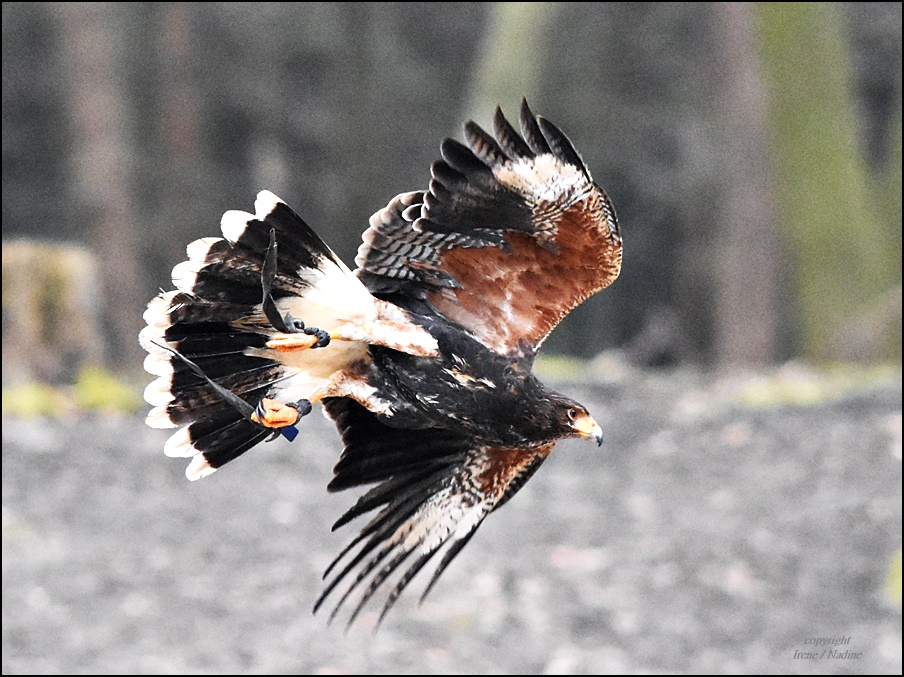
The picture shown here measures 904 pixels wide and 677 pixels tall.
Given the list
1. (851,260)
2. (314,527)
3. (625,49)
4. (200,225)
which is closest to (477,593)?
(314,527)

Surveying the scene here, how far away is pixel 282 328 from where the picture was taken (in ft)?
11.7

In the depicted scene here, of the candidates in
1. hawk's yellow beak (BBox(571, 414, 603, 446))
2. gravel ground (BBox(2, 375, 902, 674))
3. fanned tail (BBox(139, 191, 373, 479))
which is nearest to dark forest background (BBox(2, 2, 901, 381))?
gravel ground (BBox(2, 375, 902, 674))

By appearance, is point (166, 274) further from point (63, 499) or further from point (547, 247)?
point (547, 247)

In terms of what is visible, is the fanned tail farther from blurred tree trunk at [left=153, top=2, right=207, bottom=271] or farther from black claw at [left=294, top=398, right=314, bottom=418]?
blurred tree trunk at [left=153, top=2, right=207, bottom=271]

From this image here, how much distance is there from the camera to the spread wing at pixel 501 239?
3.65 meters

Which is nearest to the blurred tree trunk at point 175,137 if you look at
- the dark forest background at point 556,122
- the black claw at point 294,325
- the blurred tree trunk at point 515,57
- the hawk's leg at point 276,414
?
the dark forest background at point 556,122

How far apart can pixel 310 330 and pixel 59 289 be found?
604cm

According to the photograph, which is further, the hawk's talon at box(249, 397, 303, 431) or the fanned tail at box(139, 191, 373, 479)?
the fanned tail at box(139, 191, 373, 479)

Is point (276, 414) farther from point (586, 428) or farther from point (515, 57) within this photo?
point (515, 57)

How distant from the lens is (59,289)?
30.1 feet

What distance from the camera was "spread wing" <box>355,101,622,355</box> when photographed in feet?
12.0

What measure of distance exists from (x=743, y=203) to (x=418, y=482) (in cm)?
852

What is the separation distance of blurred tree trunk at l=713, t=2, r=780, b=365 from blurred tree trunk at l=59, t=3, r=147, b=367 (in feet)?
21.3

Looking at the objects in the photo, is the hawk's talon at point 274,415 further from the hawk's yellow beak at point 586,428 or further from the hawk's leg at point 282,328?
the hawk's yellow beak at point 586,428
